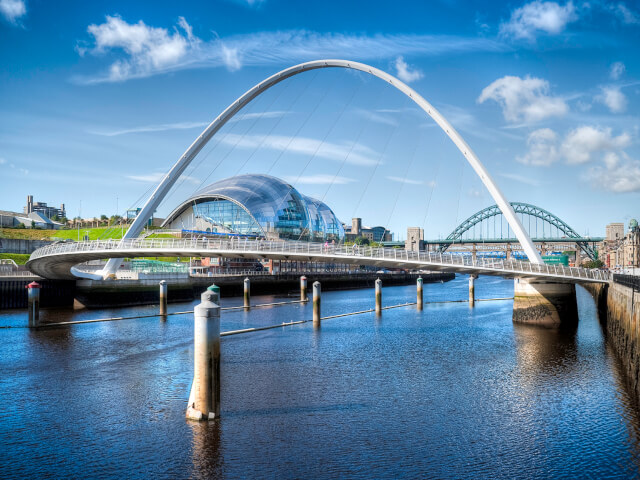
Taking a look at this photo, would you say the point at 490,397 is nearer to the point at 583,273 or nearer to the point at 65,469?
the point at 65,469

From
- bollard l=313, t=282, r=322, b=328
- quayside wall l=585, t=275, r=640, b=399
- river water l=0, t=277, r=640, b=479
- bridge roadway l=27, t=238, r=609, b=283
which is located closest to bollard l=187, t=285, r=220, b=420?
river water l=0, t=277, r=640, b=479

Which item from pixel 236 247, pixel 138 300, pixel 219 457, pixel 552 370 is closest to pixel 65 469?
pixel 219 457

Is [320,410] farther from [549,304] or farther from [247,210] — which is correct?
[247,210]

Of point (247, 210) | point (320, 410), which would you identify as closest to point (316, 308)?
point (320, 410)

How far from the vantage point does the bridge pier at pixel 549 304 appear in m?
40.4

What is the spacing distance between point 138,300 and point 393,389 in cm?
3862

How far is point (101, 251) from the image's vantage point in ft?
140

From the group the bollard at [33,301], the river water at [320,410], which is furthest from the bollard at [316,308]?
the bollard at [33,301]

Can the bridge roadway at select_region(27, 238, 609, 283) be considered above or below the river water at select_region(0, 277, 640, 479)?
above

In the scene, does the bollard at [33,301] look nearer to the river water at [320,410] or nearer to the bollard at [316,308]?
the river water at [320,410]

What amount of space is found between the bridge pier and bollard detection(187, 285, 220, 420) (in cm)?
3000

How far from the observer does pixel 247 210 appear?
115 meters

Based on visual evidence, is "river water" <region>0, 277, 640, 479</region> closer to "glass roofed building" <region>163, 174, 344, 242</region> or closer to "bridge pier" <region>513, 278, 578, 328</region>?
"bridge pier" <region>513, 278, 578, 328</region>

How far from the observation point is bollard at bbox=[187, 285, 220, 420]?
16.5 meters
